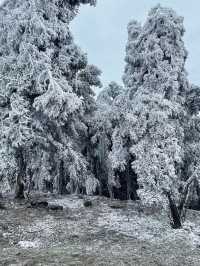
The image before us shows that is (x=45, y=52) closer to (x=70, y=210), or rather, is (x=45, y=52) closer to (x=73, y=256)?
(x=70, y=210)

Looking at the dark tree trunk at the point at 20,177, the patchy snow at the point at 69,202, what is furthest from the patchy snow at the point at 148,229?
the dark tree trunk at the point at 20,177

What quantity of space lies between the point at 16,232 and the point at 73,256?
4.20m

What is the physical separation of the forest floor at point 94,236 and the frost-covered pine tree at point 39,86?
264cm

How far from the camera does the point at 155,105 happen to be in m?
21.0

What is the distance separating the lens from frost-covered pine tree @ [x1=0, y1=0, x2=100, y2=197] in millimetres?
22109

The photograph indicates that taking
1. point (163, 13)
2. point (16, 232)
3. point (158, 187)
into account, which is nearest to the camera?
point (16, 232)

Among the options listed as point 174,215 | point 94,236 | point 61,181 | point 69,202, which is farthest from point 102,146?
point 94,236

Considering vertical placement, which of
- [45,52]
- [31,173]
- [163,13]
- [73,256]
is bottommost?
[73,256]

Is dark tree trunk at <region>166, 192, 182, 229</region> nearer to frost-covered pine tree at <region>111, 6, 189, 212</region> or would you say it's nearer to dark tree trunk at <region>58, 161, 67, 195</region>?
frost-covered pine tree at <region>111, 6, 189, 212</region>

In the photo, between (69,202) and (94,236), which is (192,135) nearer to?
(69,202)

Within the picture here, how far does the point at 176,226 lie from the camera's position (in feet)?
66.5

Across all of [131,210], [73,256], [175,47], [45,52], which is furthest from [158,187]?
[175,47]

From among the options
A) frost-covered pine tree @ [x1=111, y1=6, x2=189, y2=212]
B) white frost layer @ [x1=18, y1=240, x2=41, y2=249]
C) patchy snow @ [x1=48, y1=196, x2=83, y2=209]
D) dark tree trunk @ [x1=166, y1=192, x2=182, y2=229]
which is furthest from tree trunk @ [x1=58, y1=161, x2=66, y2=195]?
white frost layer @ [x1=18, y1=240, x2=41, y2=249]

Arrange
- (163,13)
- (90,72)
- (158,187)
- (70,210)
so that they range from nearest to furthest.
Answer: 1. (158,187)
2. (70,210)
3. (163,13)
4. (90,72)
